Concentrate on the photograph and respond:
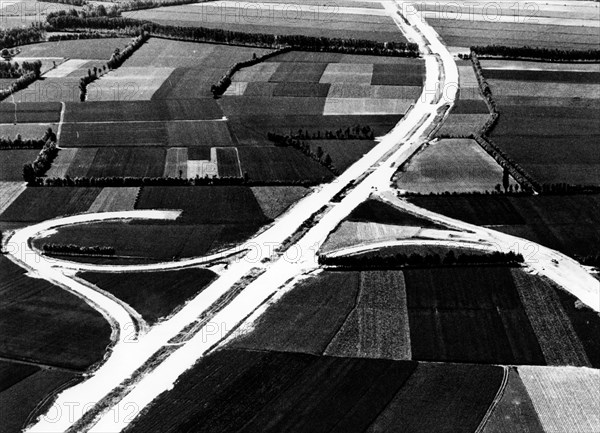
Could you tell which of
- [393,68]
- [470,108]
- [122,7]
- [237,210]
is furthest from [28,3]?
Result: [237,210]

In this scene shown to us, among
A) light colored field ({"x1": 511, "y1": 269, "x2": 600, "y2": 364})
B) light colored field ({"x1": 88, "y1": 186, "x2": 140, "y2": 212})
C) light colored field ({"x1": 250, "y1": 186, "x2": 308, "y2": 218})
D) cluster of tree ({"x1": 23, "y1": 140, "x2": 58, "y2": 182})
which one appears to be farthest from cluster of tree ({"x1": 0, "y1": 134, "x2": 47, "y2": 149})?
light colored field ({"x1": 511, "y1": 269, "x2": 600, "y2": 364})

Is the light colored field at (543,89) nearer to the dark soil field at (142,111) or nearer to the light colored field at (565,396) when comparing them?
the dark soil field at (142,111)

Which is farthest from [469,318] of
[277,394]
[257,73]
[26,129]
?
[257,73]

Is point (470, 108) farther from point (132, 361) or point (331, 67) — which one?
point (132, 361)

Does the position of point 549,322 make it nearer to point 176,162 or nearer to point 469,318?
point 469,318

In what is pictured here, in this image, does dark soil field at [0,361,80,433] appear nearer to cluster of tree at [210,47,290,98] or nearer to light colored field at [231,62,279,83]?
cluster of tree at [210,47,290,98]
